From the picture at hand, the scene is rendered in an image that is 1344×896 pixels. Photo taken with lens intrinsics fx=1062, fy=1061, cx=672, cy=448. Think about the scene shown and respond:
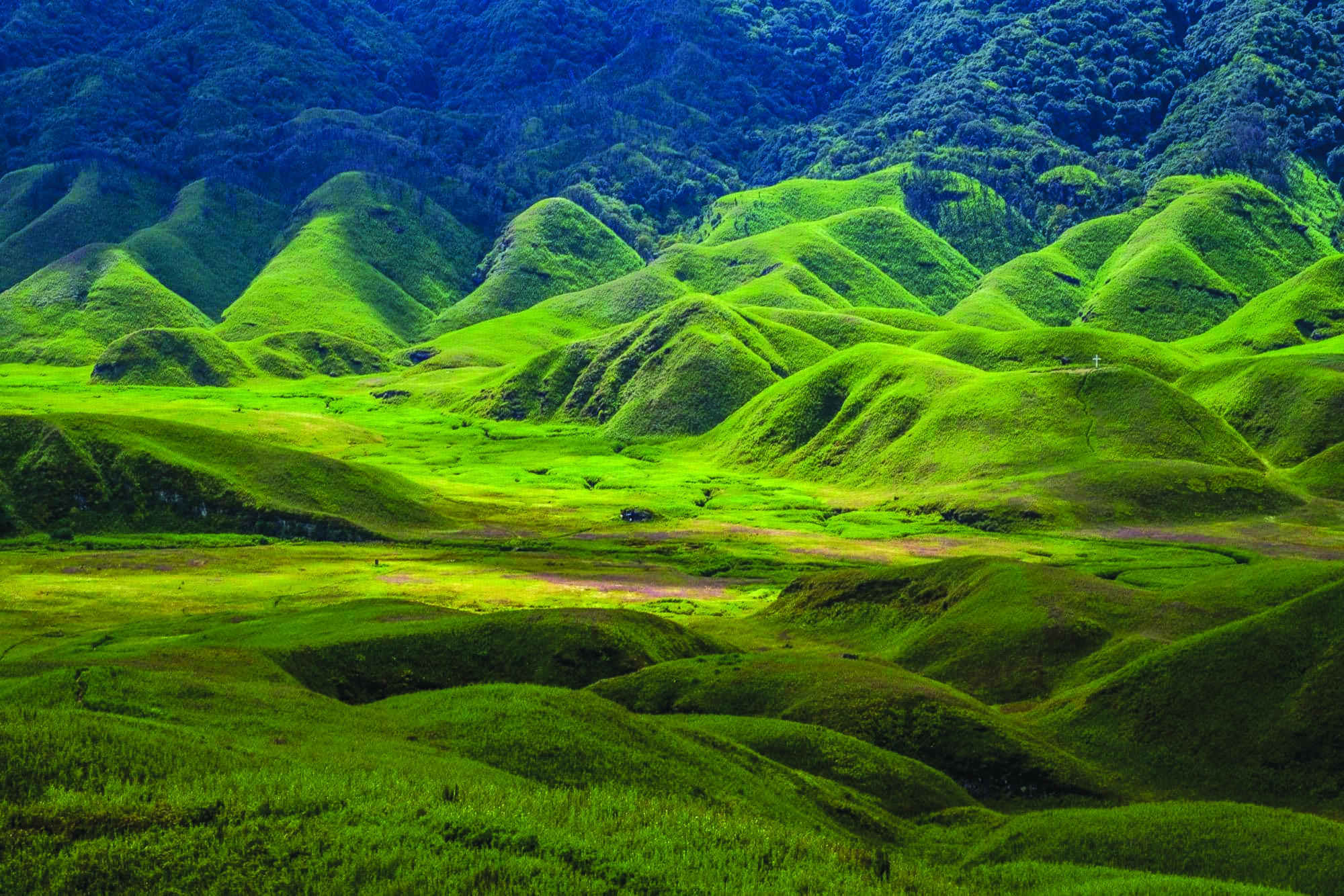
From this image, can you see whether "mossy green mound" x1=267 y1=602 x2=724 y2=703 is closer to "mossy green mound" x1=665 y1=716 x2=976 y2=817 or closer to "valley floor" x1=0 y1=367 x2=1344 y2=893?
"valley floor" x1=0 y1=367 x2=1344 y2=893

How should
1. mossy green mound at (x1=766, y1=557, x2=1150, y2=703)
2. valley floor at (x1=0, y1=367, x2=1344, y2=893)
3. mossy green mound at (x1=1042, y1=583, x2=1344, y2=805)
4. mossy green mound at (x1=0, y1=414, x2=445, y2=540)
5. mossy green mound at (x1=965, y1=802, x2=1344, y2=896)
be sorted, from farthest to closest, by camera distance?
mossy green mound at (x1=0, y1=414, x2=445, y2=540) < mossy green mound at (x1=766, y1=557, x2=1150, y2=703) < mossy green mound at (x1=1042, y1=583, x2=1344, y2=805) < mossy green mound at (x1=965, y1=802, x2=1344, y2=896) < valley floor at (x1=0, y1=367, x2=1344, y2=893)

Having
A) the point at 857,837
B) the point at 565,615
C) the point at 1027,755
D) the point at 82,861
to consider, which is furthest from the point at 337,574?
the point at 82,861

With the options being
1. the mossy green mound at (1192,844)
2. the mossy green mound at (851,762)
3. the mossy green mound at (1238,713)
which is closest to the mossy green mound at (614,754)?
the mossy green mound at (851,762)

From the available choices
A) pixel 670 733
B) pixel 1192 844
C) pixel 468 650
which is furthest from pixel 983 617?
pixel 670 733

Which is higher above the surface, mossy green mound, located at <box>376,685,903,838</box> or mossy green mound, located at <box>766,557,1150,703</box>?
mossy green mound, located at <box>376,685,903,838</box>

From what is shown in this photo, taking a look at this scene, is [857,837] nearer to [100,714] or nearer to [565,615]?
[100,714]

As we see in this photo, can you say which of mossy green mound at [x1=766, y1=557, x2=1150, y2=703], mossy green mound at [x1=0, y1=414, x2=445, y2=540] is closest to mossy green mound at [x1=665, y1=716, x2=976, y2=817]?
mossy green mound at [x1=766, y1=557, x2=1150, y2=703]

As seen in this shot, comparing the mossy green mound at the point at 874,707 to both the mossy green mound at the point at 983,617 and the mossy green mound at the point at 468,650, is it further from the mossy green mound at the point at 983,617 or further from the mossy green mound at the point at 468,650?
the mossy green mound at the point at 983,617
